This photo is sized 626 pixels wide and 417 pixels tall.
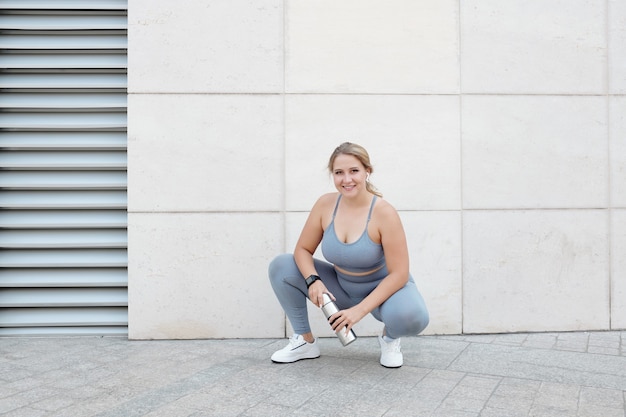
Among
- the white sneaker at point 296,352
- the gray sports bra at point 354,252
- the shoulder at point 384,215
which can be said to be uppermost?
the shoulder at point 384,215

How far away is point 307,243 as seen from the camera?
147 inches

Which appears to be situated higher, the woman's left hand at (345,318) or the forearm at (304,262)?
the forearm at (304,262)

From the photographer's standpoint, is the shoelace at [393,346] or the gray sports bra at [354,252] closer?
the gray sports bra at [354,252]

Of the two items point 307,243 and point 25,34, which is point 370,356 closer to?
point 307,243

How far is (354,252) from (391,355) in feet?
2.43

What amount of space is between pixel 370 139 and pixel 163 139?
5.54 ft

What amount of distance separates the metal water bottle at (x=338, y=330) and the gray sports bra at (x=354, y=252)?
0.29 m

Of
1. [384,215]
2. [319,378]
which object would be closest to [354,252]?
[384,215]

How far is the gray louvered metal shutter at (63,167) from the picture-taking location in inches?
182

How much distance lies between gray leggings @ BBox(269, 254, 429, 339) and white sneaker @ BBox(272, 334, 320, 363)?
7cm

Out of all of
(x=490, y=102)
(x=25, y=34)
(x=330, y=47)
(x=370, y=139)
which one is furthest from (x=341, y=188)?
(x=25, y=34)

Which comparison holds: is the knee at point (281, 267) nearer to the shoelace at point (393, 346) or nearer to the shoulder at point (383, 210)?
the shoulder at point (383, 210)

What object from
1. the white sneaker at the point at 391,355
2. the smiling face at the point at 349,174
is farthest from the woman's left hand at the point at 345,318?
the smiling face at the point at 349,174

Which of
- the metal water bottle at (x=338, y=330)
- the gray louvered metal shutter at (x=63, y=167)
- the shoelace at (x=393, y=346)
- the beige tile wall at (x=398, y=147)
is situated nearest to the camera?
the metal water bottle at (x=338, y=330)
